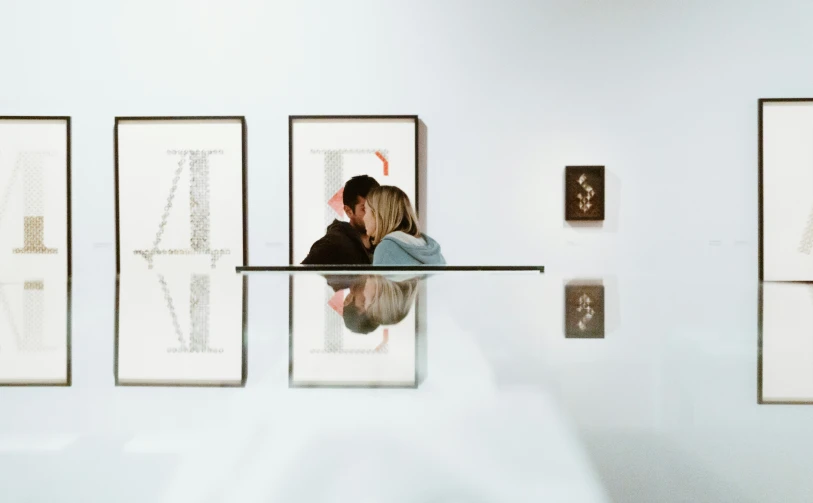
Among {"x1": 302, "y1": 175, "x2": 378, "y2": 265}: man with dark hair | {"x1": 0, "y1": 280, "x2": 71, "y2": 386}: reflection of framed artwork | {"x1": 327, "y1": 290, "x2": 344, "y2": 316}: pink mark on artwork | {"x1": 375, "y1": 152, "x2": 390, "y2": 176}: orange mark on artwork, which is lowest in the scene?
{"x1": 0, "y1": 280, "x2": 71, "y2": 386}: reflection of framed artwork

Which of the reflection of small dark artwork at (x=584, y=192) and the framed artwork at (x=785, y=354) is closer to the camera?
the framed artwork at (x=785, y=354)

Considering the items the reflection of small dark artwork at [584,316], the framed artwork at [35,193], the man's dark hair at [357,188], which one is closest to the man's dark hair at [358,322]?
the reflection of small dark artwork at [584,316]

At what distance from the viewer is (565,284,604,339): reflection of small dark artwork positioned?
A: 33 cm

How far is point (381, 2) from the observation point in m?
2.38

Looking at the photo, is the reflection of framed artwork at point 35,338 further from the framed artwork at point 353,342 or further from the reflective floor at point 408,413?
the framed artwork at point 353,342

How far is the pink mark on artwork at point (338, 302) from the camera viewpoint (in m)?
0.40

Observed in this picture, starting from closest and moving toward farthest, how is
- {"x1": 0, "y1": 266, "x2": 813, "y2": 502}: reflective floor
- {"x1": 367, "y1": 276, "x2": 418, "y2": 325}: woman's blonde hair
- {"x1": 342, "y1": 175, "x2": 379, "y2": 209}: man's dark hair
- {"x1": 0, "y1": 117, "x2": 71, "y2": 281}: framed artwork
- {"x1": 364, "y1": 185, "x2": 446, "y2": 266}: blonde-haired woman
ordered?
{"x1": 0, "y1": 266, "x2": 813, "y2": 502}: reflective floor → {"x1": 367, "y1": 276, "x2": 418, "y2": 325}: woman's blonde hair → {"x1": 364, "y1": 185, "x2": 446, "y2": 266}: blonde-haired woman → {"x1": 342, "y1": 175, "x2": 379, "y2": 209}: man's dark hair → {"x1": 0, "y1": 117, "x2": 71, "y2": 281}: framed artwork

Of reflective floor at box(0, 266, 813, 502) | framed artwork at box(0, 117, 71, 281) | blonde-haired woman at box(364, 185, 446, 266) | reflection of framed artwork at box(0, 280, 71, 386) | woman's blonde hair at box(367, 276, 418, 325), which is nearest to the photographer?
reflective floor at box(0, 266, 813, 502)

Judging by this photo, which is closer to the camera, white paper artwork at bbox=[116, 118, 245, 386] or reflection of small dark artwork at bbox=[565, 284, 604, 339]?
reflection of small dark artwork at bbox=[565, 284, 604, 339]

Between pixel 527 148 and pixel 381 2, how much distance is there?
937 mm

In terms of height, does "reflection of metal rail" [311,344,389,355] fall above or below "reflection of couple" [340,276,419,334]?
below

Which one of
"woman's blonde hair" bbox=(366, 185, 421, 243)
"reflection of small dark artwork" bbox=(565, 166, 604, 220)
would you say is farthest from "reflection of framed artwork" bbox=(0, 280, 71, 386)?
"reflection of small dark artwork" bbox=(565, 166, 604, 220)

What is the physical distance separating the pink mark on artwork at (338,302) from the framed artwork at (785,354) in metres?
0.25

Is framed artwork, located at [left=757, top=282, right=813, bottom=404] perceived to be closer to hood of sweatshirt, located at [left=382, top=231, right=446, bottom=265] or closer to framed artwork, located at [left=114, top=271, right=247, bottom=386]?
framed artwork, located at [left=114, top=271, right=247, bottom=386]
